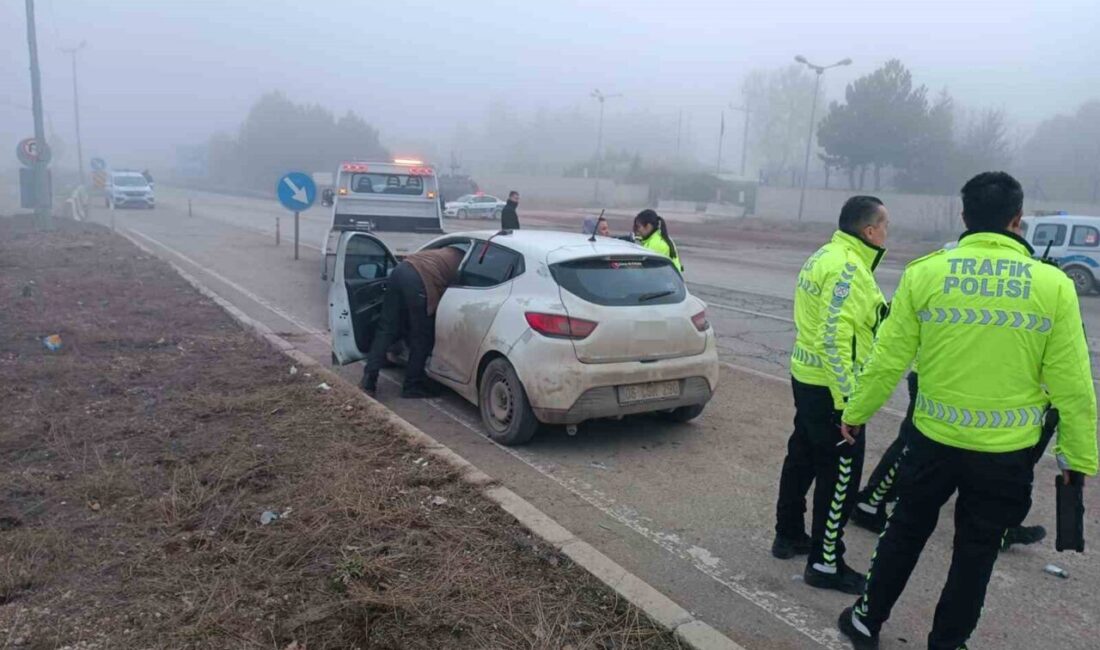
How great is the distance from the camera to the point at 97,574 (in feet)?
13.3

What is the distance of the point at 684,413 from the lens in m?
6.80

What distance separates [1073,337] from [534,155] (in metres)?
122

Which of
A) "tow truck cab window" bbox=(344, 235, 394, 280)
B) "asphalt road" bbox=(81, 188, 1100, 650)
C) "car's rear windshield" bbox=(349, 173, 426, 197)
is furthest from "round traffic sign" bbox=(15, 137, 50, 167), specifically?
"tow truck cab window" bbox=(344, 235, 394, 280)

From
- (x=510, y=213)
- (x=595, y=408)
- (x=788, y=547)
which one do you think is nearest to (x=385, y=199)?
(x=510, y=213)

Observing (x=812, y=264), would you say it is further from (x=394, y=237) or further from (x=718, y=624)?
(x=394, y=237)

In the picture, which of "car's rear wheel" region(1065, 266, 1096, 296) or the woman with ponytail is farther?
"car's rear wheel" region(1065, 266, 1096, 296)

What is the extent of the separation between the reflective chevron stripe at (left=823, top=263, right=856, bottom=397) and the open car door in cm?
444

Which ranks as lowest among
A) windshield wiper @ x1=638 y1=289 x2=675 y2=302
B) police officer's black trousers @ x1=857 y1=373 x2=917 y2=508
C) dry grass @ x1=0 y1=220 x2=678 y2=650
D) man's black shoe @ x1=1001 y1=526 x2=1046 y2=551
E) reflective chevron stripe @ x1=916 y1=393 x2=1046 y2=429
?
dry grass @ x1=0 y1=220 x2=678 y2=650

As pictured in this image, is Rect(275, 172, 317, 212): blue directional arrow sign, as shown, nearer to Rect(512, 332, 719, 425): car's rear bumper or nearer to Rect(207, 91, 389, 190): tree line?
Rect(512, 332, 719, 425): car's rear bumper

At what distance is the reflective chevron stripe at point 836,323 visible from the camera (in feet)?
13.0

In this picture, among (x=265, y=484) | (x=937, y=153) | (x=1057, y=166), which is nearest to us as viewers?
(x=265, y=484)

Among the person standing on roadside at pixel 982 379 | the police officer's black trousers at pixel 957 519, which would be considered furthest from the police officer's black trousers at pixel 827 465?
the person standing on roadside at pixel 982 379

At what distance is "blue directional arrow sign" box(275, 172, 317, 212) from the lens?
17688 mm

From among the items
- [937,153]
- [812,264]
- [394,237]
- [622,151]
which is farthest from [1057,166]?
[812,264]
